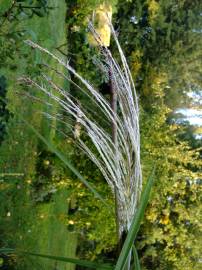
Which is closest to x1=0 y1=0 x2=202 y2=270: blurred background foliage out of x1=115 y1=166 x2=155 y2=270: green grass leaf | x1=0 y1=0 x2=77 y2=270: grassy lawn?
x1=0 y1=0 x2=77 y2=270: grassy lawn

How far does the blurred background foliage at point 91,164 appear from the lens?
6.53m

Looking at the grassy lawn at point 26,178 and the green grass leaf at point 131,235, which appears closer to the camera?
the green grass leaf at point 131,235

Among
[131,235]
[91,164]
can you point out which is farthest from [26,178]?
[131,235]

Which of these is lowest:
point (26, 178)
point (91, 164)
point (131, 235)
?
point (26, 178)

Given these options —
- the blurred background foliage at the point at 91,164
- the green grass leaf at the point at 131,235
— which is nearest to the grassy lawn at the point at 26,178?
the blurred background foliage at the point at 91,164

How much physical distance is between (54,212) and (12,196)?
9.83 ft

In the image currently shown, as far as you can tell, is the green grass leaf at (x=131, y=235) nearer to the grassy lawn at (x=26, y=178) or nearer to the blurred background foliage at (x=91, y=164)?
the blurred background foliage at (x=91, y=164)

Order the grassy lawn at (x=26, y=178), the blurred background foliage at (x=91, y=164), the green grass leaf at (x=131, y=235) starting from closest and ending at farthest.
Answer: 1. the green grass leaf at (x=131, y=235)
2. the grassy lawn at (x=26, y=178)
3. the blurred background foliage at (x=91, y=164)

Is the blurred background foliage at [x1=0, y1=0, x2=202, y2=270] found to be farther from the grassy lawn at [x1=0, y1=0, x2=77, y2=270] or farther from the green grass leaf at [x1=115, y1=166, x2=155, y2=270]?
the green grass leaf at [x1=115, y1=166, x2=155, y2=270]

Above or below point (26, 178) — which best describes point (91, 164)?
above

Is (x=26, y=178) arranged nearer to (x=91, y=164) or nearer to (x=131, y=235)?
(x=91, y=164)

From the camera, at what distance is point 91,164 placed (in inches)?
278

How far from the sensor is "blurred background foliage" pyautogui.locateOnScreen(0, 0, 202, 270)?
6.53 meters

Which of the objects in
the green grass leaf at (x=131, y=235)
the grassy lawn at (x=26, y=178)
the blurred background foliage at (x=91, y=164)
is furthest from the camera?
the blurred background foliage at (x=91, y=164)
